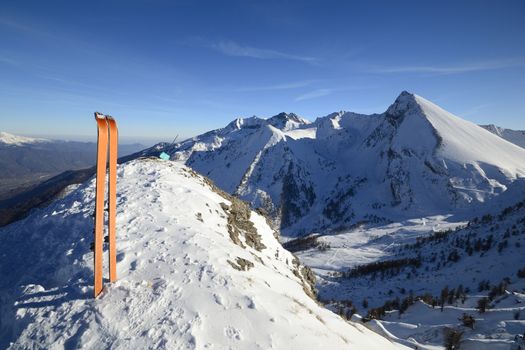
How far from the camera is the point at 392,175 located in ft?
467

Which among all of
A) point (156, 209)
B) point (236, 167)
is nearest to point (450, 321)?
point (156, 209)

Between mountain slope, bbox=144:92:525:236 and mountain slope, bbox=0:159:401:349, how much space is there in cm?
11008

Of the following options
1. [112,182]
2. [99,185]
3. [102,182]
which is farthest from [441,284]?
[99,185]

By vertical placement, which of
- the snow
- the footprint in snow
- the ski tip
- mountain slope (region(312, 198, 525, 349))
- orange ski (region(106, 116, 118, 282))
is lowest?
mountain slope (region(312, 198, 525, 349))

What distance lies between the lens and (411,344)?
15.2 meters

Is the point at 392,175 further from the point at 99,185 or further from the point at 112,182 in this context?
the point at 99,185

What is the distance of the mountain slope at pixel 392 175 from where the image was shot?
116m

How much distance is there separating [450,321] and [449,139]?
13901 cm

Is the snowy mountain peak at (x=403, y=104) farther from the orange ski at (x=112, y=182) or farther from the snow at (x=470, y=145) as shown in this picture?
the orange ski at (x=112, y=182)

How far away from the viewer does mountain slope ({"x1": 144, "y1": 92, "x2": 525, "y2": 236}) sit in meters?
116

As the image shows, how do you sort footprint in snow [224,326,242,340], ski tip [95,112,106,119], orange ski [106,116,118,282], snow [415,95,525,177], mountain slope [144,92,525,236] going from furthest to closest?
snow [415,95,525,177] → mountain slope [144,92,525,236] → orange ski [106,116,118,282] → ski tip [95,112,106,119] → footprint in snow [224,326,242,340]

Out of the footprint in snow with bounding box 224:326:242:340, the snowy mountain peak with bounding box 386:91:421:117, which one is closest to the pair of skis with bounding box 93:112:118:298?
the footprint in snow with bounding box 224:326:242:340

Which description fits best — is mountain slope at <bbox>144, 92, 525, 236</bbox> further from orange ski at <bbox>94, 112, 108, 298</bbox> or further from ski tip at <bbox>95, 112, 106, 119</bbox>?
ski tip at <bbox>95, 112, 106, 119</bbox>

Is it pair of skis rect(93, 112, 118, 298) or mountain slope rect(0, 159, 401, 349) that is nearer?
mountain slope rect(0, 159, 401, 349)
